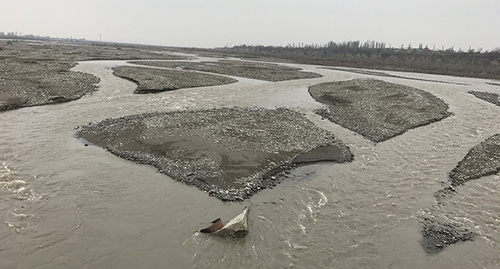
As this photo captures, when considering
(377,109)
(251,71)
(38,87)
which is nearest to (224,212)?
(377,109)

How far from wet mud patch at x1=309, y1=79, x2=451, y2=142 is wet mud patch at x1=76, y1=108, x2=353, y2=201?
177 inches

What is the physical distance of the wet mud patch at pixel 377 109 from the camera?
2427 cm

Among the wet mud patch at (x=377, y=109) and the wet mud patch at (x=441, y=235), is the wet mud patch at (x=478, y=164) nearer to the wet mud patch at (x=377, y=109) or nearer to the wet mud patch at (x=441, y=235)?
the wet mud patch at (x=441, y=235)

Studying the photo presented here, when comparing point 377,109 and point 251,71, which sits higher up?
point 251,71

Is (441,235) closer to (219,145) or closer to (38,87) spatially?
(219,145)

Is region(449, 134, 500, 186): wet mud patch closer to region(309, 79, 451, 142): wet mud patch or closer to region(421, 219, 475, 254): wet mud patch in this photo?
region(421, 219, 475, 254): wet mud patch

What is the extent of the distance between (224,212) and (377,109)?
78.2ft

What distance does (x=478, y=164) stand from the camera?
17.7 m

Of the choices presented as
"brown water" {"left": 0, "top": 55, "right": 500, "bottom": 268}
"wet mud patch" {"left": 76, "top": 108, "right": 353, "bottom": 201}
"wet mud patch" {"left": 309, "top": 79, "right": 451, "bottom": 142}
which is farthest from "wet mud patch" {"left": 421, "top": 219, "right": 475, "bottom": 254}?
"wet mud patch" {"left": 309, "top": 79, "right": 451, "bottom": 142}

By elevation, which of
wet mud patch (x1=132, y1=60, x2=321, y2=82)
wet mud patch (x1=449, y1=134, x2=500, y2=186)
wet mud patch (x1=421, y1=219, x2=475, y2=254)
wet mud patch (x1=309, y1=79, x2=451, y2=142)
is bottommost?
wet mud patch (x1=421, y1=219, x2=475, y2=254)

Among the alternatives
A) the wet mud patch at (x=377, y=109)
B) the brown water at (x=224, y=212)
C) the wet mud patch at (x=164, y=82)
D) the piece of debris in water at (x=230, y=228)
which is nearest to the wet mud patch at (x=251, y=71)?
the wet mud patch at (x=164, y=82)

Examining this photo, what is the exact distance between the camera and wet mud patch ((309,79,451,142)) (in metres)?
24.3

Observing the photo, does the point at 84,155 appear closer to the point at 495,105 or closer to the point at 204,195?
the point at 204,195

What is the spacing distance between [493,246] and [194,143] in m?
14.5
